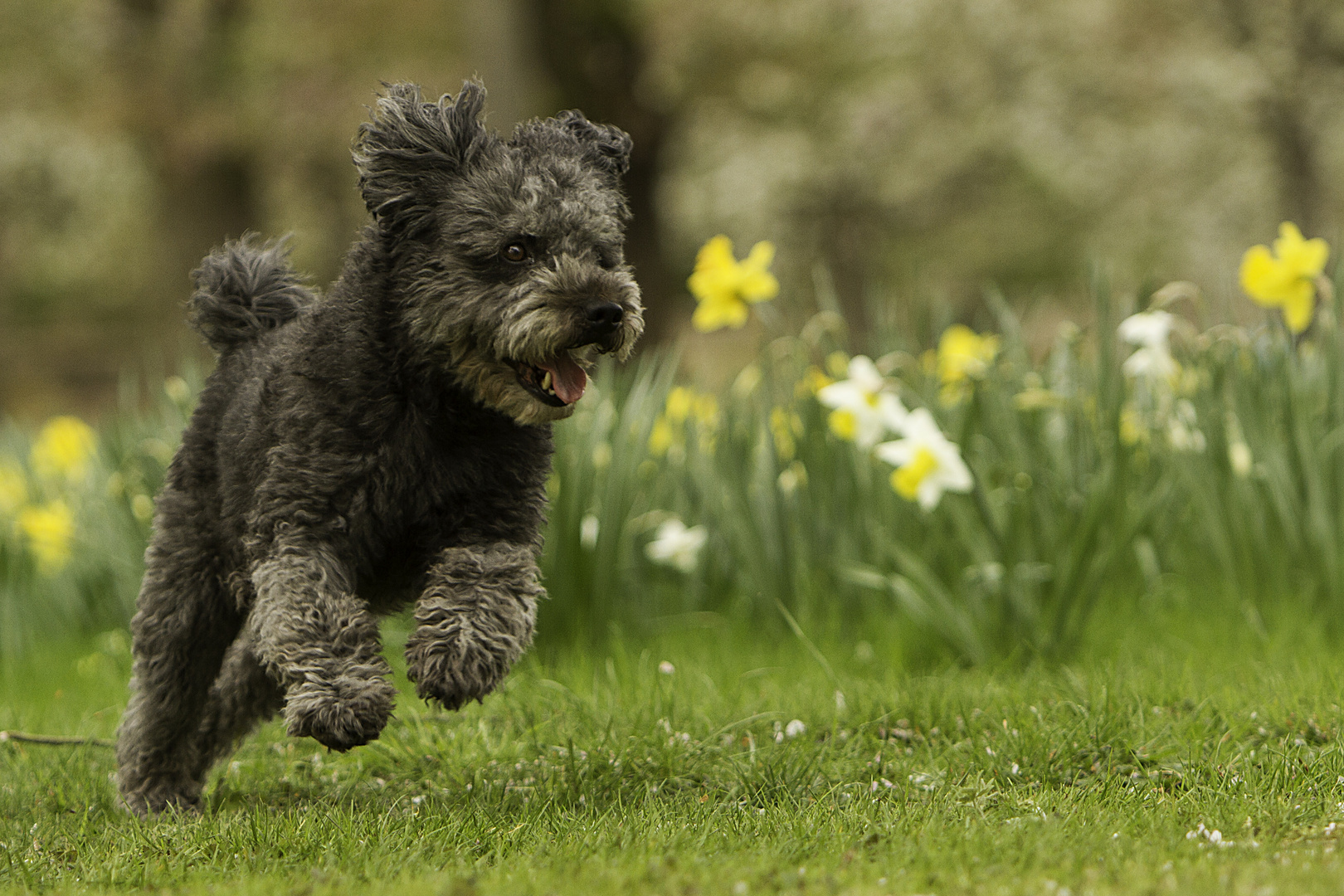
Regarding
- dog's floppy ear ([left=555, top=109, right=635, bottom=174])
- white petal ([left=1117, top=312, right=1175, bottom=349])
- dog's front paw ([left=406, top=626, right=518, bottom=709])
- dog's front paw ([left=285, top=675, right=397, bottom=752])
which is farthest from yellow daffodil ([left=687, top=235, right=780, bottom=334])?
dog's front paw ([left=285, top=675, right=397, bottom=752])

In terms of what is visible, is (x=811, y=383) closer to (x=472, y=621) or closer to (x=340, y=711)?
(x=472, y=621)

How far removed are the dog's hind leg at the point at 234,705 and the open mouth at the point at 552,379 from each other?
41.2 inches

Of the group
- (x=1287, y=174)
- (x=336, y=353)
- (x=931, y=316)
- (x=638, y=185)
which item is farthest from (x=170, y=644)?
(x=1287, y=174)

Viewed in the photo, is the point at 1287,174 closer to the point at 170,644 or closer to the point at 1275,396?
the point at 1275,396

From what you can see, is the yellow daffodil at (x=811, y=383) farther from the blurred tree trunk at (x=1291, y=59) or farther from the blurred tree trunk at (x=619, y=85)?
the blurred tree trunk at (x=1291, y=59)

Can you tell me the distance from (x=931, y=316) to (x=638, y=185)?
Result: 550 centimetres

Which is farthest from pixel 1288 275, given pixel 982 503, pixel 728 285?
pixel 728 285

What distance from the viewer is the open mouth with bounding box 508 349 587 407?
109 inches

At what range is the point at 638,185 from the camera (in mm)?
10734

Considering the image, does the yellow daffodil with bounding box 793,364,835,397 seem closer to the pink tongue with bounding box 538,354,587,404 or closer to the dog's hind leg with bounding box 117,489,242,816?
the pink tongue with bounding box 538,354,587,404

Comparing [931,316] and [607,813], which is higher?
[931,316]

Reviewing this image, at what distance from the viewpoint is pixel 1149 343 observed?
4.79 m

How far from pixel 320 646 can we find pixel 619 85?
848 cm

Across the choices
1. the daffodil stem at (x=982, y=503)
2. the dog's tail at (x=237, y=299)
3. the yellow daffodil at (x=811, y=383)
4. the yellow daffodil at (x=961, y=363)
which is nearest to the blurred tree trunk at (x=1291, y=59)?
the yellow daffodil at (x=961, y=363)
